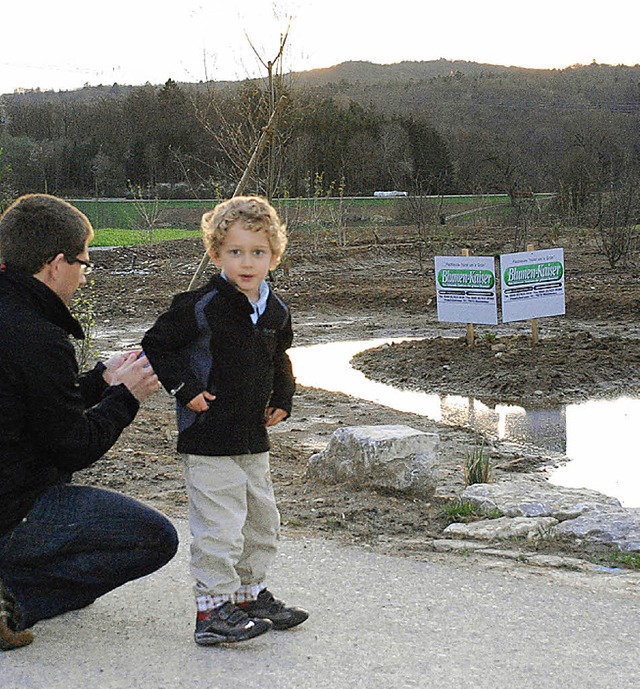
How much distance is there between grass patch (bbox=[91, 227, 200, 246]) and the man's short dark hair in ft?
106

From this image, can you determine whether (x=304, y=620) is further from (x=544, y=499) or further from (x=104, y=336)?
(x=104, y=336)

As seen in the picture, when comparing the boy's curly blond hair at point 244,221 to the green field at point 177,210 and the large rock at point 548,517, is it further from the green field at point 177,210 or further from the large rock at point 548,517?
the green field at point 177,210

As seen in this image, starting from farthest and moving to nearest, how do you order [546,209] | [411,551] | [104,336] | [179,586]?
1. [546,209]
2. [104,336]
3. [411,551]
4. [179,586]

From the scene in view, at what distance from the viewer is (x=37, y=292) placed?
13.4 feet

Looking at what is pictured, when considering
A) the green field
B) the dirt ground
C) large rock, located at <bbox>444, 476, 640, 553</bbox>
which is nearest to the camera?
large rock, located at <bbox>444, 476, 640, 553</bbox>

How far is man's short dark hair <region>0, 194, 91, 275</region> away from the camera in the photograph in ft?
13.5

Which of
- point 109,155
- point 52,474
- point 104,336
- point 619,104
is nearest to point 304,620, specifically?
point 52,474

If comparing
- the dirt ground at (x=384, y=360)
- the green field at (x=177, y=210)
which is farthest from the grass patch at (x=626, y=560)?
the green field at (x=177, y=210)

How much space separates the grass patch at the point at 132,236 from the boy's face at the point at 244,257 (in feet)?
106

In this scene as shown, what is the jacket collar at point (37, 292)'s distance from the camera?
4.07 metres

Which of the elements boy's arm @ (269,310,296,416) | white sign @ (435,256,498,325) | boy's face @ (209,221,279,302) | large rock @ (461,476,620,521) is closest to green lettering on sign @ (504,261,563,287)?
white sign @ (435,256,498,325)

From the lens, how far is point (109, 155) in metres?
77.2

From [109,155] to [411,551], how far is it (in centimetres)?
7472

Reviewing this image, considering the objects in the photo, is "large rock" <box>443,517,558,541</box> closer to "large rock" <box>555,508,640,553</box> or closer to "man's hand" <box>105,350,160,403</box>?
"large rock" <box>555,508,640,553</box>
